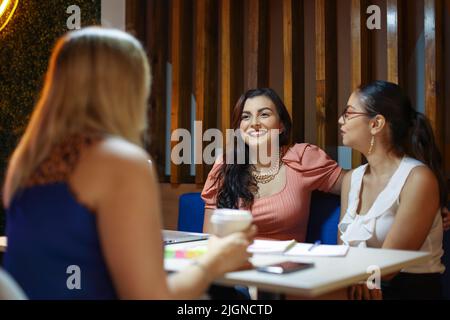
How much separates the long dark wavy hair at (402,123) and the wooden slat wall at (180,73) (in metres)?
1.62

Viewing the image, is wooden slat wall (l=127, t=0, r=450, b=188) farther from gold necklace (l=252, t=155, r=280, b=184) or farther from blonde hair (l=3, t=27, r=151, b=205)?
blonde hair (l=3, t=27, r=151, b=205)

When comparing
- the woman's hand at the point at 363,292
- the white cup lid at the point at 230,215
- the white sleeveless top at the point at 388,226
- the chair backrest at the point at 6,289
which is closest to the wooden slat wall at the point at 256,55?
the white sleeveless top at the point at 388,226

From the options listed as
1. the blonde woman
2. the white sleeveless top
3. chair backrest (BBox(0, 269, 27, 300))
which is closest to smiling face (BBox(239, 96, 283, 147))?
the white sleeveless top

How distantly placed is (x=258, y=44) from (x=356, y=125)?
113 centimetres

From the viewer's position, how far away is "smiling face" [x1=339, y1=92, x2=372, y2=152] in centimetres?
260

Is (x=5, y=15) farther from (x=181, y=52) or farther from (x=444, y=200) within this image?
(x=444, y=200)

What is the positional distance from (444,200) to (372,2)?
1.32 m

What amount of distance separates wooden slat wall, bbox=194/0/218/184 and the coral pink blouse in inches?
37.2

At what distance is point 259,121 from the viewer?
3074 millimetres

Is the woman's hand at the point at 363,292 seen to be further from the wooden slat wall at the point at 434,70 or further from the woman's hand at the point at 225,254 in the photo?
the wooden slat wall at the point at 434,70

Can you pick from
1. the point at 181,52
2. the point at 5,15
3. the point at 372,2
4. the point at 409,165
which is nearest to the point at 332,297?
the point at 409,165

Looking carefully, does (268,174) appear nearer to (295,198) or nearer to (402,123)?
(295,198)

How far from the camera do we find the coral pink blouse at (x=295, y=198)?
2848 millimetres
